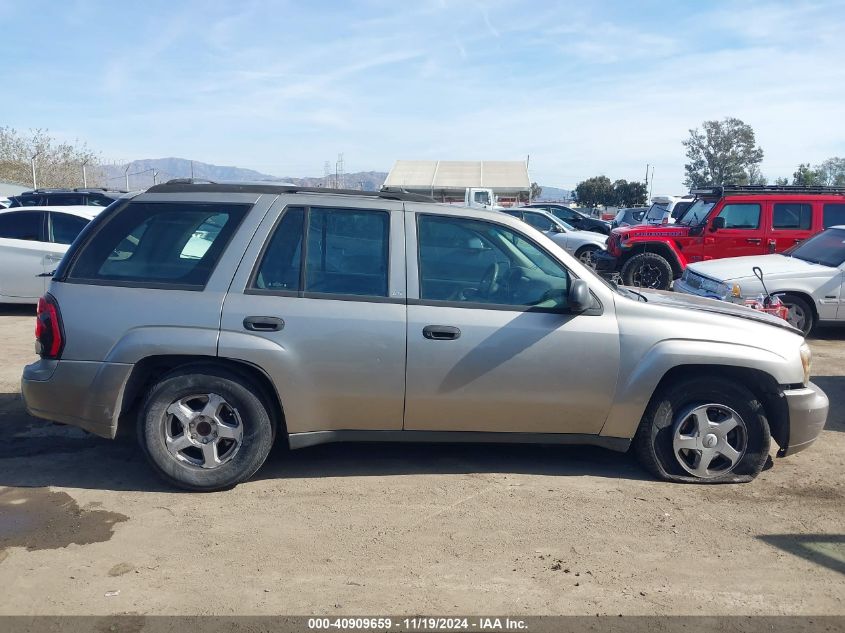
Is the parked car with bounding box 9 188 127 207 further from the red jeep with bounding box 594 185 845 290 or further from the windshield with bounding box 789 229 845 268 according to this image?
the windshield with bounding box 789 229 845 268

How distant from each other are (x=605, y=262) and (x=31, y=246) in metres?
9.58

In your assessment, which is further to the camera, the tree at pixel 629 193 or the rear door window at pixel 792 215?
the tree at pixel 629 193

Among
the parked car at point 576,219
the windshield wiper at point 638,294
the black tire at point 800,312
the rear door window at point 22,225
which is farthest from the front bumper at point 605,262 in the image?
the parked car at point 576,219

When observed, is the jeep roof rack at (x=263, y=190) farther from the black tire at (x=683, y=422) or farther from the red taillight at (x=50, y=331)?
the black tire at (x=683, y=422)

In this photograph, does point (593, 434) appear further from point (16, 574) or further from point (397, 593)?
point (16, 574)

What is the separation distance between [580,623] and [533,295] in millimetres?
1997

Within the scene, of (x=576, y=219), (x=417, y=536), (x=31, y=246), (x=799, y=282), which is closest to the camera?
(x=417, y=536)

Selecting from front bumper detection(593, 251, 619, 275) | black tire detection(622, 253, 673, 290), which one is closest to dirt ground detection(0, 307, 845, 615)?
black tire detection(622, 253, 673, 290)

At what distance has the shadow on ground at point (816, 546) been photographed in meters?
3.88

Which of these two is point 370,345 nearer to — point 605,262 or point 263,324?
point 263,324

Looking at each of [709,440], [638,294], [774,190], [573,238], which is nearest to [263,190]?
[638,294]

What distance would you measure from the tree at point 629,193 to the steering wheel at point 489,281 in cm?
5288

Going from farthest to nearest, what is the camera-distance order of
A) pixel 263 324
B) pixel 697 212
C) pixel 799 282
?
1. pixel 697 212
2. pixel 799 282
3. pixel 263 324

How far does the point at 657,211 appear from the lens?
25656 mm
